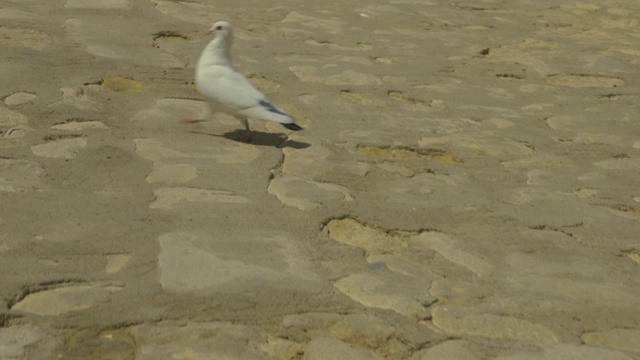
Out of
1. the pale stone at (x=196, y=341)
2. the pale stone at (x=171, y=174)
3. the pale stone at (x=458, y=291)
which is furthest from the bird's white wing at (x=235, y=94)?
the pale stone at (x=196, y=341)

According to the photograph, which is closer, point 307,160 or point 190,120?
point 307,160

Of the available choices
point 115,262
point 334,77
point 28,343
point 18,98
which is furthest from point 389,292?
point 334,77

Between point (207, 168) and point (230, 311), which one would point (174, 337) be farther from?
point (207, 168)

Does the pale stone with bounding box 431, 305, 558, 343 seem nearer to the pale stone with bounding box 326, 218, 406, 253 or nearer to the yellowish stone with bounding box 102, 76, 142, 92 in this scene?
the pale stone with bounding box 326, 218, 406, 253

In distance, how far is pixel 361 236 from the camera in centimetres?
428

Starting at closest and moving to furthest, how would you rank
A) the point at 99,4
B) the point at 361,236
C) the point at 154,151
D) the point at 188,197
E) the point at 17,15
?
1. the point at 361,236
2. the point at 188,197
3. the point at 154,151
4. the point at 17,15
5. the point at 99,4

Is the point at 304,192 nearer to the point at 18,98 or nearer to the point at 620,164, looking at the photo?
the point at 18,98

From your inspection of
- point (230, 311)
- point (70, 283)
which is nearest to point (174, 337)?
point (230, 311)

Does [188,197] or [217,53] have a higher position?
[217,53]

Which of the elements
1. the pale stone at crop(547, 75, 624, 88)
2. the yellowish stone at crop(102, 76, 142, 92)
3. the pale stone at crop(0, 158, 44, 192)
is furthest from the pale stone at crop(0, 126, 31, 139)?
the pale stone at crop(547, 75, 624, 88)

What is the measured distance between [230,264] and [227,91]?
5.71 ft

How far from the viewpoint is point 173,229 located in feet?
13.2

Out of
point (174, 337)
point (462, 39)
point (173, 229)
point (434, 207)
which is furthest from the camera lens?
point (462, 39)

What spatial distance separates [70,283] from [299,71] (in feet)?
11.9
